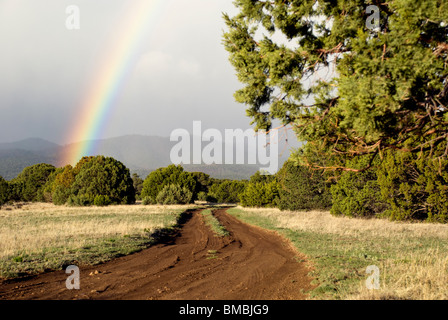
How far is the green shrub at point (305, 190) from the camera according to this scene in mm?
37969

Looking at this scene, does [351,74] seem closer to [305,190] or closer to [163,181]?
[305,190]

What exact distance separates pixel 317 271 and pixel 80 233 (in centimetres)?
1250

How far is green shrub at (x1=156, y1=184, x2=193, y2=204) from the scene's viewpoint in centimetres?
5497

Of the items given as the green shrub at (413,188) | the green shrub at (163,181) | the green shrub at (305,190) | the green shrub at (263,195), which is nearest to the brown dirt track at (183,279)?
the green shrub at (413,188)

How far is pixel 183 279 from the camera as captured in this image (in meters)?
8.00

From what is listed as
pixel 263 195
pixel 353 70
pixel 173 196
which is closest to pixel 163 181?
pixel 173 196

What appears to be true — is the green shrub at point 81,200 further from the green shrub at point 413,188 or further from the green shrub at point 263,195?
the green shrub at point 413,188

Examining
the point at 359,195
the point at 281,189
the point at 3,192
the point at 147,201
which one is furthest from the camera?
the point at 3,192

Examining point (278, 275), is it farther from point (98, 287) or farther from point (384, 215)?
point (384, 215)

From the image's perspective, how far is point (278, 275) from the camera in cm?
854

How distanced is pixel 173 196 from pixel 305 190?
25.9 meters

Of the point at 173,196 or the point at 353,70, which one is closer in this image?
the point at 353,70

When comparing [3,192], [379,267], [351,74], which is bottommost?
[379,267]

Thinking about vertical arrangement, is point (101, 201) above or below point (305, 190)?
below
